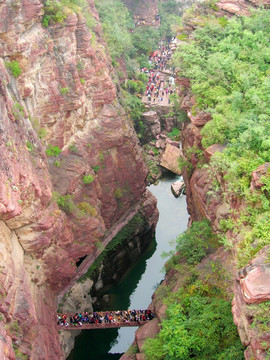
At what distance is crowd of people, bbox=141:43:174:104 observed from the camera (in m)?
49.2

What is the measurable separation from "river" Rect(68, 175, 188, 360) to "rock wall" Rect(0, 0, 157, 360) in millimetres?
4757

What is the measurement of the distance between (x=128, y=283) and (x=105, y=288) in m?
2.37

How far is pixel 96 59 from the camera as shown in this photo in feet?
94.1

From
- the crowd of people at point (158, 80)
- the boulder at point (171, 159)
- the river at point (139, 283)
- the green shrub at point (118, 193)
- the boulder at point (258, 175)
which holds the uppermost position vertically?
the boulder at point (258, 175)

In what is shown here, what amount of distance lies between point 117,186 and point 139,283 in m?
8.82

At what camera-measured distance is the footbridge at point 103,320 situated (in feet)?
84.1

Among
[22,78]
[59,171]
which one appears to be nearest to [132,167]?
[59,171]

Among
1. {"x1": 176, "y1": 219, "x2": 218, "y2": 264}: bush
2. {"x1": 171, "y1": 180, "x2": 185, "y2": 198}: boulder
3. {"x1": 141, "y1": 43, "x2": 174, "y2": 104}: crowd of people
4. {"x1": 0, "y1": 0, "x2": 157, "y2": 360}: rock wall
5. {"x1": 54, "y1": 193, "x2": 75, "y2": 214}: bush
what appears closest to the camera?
{"x1": 0, "y1": 0, "x2": 157, "y2": 360}: rock wall

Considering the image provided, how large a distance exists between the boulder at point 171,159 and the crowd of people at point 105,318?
2115 cm

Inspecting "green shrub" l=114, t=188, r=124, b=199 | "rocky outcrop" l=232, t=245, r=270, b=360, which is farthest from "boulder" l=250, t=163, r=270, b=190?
"green shrub" l=114, t=188, r=124, b=199

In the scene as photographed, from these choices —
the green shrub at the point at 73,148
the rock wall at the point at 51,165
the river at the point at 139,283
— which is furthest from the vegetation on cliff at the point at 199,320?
the green shrub at the point at 73,148

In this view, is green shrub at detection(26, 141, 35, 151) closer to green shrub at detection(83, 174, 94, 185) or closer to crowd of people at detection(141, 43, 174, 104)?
green shrub at detection(83, 174, 94, 185)

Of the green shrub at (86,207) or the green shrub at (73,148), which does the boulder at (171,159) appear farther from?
the green shrub at (73,148)

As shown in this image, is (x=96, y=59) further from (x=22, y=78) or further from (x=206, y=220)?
(x=206, y=220)
